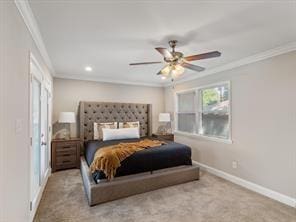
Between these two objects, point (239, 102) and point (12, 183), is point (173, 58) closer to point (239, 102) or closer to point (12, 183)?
point (239, 102)

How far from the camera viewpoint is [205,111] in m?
4.47

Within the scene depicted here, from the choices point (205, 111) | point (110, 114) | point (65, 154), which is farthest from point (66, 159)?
point (205, 111)

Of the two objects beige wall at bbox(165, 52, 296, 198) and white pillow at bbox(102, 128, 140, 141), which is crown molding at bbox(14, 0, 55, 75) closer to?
white pillow at bbox(102, 128, 140, 141)

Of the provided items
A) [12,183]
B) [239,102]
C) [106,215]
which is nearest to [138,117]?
[239,102]

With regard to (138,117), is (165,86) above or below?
above

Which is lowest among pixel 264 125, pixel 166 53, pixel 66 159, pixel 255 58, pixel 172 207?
pixel 172 207

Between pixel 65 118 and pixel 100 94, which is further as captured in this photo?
pixel 100 94

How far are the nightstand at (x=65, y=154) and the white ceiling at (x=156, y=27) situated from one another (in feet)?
6.66

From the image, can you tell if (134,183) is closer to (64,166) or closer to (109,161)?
(109,161)

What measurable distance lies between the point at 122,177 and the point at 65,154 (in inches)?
79.8

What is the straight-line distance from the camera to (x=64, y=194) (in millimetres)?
2998

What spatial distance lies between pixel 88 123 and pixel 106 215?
285 cm

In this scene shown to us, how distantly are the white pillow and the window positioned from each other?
61.4 inches

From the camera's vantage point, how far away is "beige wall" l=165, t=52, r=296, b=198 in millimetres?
2699
